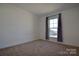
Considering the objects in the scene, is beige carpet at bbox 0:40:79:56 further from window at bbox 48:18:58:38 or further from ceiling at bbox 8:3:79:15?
ceiling at bbox 8:3:79:15

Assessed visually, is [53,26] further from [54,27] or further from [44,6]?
[44,6]

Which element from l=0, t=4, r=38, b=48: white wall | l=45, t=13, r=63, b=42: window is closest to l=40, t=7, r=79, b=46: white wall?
l=45, t=13, r=63, b=42: window

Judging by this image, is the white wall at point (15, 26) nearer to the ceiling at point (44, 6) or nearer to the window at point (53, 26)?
the ceiling at point (44, 6)

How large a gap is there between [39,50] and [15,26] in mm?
375

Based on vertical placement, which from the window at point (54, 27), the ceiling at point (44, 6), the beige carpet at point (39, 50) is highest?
the ceiling at point (44, 6)

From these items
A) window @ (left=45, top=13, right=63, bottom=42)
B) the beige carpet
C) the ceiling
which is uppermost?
the ceiling

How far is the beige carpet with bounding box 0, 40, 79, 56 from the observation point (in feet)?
4.43

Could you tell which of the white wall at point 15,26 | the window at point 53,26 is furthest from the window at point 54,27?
the white wall at point 15,26

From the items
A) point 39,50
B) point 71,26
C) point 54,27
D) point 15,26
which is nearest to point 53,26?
point 54,27

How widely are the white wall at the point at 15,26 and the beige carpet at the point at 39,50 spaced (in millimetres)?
58

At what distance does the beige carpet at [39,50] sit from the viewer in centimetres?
135

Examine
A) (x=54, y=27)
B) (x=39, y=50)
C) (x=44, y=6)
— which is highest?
(x=44, y=6)

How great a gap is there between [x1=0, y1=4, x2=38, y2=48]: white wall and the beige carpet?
0.06 m

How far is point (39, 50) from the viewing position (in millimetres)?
1379
